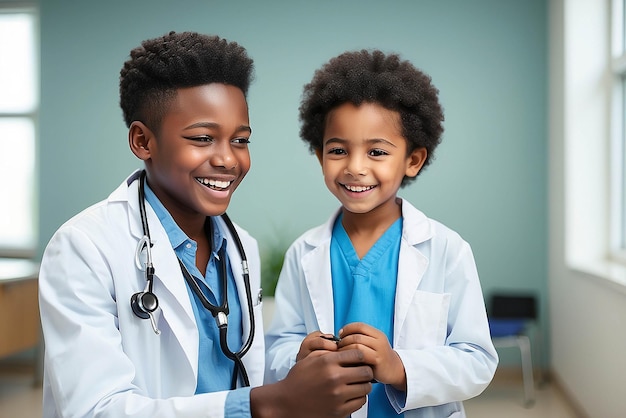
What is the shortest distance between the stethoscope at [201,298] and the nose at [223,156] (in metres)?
0.16

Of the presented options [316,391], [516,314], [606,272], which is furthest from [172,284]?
[516,314]

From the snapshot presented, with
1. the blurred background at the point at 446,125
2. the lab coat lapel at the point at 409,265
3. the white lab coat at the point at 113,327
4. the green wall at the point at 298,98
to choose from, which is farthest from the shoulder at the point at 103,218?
the green wall at the point at 298,98

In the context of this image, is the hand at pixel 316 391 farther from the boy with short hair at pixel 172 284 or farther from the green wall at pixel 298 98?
the green wall at pixel 298 98

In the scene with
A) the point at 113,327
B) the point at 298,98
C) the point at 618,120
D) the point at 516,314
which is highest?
the point at 298,98

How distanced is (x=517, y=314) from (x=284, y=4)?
278cm

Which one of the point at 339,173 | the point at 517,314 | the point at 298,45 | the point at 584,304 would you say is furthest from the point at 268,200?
the point at 339,173

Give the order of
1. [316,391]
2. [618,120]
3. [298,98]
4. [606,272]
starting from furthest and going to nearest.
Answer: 1. [298,98]
2. [618,120]
3. [606,272]
4. [316,391]

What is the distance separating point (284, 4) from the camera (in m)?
5.14

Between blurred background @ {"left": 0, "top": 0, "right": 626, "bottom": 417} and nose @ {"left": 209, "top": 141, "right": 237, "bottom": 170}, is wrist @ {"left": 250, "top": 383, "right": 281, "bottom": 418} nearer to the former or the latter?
nose @ {"left": 209, "top": 141, "right": 237, "bottom": 170}

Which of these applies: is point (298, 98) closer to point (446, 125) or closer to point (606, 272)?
point (446, 125)

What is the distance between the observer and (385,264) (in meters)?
1.48

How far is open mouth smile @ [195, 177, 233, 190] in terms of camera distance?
1296 mm

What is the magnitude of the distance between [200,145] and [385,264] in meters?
0.48

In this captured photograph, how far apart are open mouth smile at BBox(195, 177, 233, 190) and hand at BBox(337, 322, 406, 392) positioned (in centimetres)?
35
